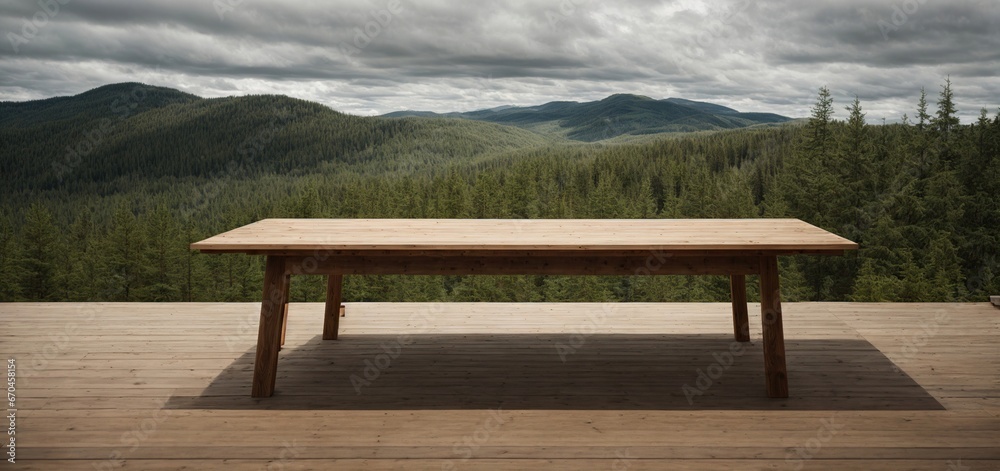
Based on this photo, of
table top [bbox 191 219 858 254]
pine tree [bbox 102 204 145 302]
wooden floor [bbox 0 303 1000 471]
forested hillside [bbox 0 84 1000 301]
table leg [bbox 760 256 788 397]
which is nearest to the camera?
wooden floor [bbox 0 303 1000 471]

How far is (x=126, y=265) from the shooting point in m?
41.6

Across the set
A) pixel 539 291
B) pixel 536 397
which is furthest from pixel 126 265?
pixel 536 397

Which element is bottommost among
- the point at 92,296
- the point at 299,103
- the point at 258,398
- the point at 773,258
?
the point at 92,296

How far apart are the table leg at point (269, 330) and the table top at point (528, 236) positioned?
0.22m

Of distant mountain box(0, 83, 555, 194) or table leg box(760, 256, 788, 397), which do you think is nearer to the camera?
table leg box(760, 256, 788, 397)

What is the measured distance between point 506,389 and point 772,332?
164 centimetres

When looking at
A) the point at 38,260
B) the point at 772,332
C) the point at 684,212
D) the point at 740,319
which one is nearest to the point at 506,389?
the point at 772,332

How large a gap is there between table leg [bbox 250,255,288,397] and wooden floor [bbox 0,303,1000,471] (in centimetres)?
14

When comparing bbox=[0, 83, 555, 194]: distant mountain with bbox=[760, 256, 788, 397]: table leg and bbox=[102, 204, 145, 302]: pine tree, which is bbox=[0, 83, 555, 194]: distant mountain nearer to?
bbox=[102, 204, 145, 302]: pine tree

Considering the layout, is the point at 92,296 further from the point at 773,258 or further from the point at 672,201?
the point at 773,258

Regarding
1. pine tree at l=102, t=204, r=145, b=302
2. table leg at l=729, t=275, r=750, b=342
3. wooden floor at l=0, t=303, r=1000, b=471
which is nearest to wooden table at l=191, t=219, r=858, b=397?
wooden floor at l=0, t=303, r=1000, b=471

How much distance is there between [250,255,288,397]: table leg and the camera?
3.90 m

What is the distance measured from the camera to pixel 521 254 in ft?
12.9

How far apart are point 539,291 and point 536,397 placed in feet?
140
